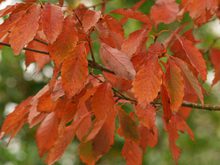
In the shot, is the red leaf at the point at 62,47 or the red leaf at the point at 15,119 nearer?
the red leaf at the point at 62,47

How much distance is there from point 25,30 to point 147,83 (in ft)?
0.74

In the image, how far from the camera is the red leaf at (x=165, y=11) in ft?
4.35

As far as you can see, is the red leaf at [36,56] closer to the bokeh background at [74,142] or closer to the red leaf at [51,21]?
the red leaf at [51,21]

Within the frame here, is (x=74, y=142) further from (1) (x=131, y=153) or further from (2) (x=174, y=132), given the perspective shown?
(2) (x=174, y=132)

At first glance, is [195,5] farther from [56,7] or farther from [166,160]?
[166,160]

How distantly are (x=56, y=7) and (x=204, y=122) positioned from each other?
2.83 m

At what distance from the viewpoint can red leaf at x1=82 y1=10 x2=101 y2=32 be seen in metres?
0.90

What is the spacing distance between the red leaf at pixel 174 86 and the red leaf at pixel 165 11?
0.42 meters

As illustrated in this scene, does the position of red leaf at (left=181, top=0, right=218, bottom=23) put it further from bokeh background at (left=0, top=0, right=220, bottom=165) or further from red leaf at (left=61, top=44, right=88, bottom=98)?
bokeh background at (left=0, top=0, right=220, bottom=165)

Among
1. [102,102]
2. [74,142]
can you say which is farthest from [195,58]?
[74,142]

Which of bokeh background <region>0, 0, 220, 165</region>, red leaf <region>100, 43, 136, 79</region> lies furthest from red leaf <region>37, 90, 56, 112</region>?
bokeh background <region>0, 0, 220, 165</region>

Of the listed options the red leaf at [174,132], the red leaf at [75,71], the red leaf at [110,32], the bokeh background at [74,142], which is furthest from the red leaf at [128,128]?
the bokeh background at [74,142]

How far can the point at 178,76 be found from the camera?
0.92m

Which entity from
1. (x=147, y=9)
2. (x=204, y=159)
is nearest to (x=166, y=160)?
(x=204, y=159)
